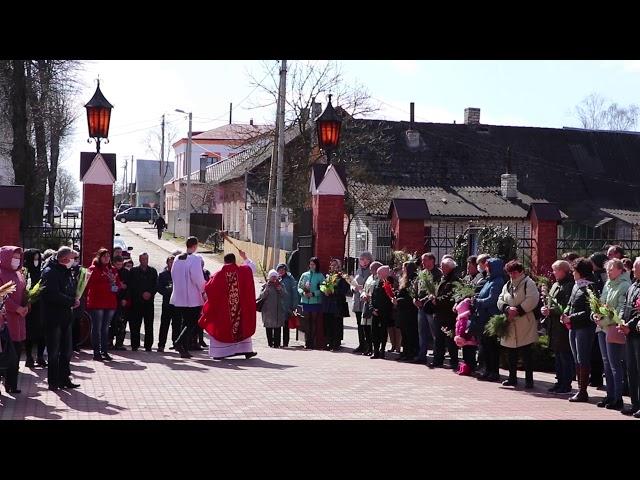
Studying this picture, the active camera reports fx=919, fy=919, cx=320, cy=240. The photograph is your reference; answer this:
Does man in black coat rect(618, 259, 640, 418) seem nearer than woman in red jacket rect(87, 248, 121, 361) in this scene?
Yes

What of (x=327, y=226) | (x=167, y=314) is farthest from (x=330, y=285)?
(x=167, y=314)

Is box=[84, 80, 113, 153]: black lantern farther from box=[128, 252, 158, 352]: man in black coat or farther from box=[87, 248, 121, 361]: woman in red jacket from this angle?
box=[87, 248, 121, 361]: woman in red jacket

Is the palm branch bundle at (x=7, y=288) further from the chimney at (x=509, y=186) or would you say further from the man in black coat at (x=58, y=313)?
the chimney at (x=509, y=186)

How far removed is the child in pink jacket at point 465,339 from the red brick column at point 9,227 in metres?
7.72

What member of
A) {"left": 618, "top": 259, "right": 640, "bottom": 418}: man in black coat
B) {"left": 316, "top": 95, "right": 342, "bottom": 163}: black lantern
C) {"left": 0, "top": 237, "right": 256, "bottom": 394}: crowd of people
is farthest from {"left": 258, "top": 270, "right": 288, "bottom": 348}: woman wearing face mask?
{"left": 618, "top": 259, "right": 640, "bottom": 418}: man in black coat

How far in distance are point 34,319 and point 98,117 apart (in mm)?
6485

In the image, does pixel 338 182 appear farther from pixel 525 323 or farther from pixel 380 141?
pixel 380 141

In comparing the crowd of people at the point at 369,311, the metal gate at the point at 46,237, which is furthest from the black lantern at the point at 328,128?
the metal gate at the point at 46,237

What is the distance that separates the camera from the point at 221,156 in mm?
87375

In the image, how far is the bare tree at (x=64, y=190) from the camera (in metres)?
102

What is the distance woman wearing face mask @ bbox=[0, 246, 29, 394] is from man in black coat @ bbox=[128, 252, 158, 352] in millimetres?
4294

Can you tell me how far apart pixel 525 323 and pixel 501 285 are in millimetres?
702

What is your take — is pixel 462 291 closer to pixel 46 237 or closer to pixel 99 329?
pixel 99 329

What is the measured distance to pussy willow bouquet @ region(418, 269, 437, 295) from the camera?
14.2m
